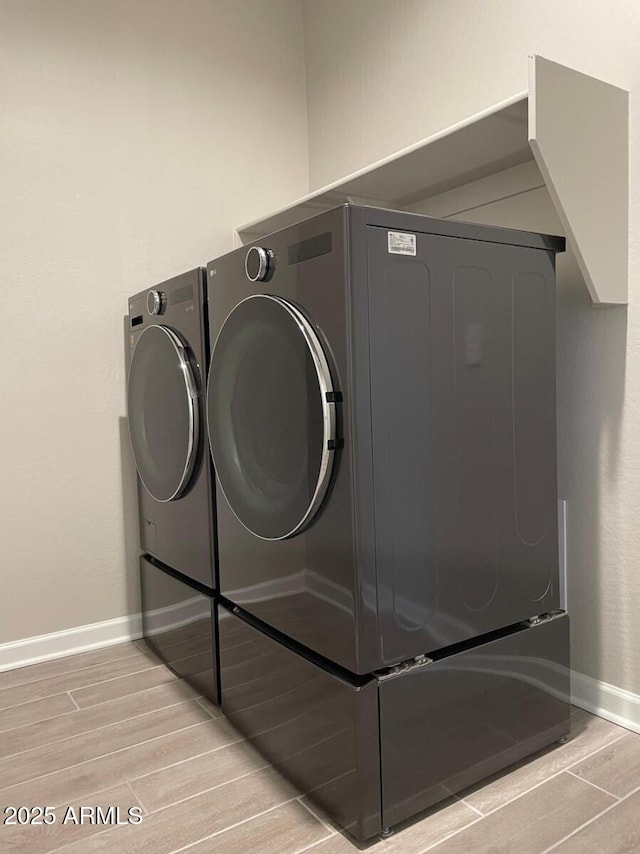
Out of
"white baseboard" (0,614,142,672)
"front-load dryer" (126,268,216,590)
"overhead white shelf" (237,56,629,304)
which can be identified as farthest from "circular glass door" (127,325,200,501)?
"overhead white shelf" (237,56,629,304)

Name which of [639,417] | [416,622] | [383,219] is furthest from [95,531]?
[639,417]

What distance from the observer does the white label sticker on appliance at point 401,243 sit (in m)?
1.42

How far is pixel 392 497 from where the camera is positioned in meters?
1.44

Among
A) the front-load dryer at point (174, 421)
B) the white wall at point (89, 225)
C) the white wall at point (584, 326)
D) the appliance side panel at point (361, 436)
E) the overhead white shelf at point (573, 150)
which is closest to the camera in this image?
the appliance side panel at point (361, 436)

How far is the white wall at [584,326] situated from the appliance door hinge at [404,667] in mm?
659

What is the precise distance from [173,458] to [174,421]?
12 centimetres

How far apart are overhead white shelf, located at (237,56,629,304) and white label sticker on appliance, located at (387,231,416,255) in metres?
0.37

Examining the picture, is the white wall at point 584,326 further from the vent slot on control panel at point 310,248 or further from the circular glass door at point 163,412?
the circular glass door at point 163,412

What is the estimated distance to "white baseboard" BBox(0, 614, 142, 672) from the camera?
2.41 meters

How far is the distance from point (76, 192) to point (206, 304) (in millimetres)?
894

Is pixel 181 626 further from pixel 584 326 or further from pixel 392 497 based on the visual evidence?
pixel 584 326

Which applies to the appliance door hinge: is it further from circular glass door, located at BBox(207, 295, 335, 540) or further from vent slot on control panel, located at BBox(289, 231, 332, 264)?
vent slot on control panel, located at BBox(289, 231, 332, 264)

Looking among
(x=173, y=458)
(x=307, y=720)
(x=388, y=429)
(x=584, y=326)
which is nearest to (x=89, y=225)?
(x=173, y=458)

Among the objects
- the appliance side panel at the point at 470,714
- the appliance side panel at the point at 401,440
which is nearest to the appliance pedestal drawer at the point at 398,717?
the appliance side panel at the point at 470,714
